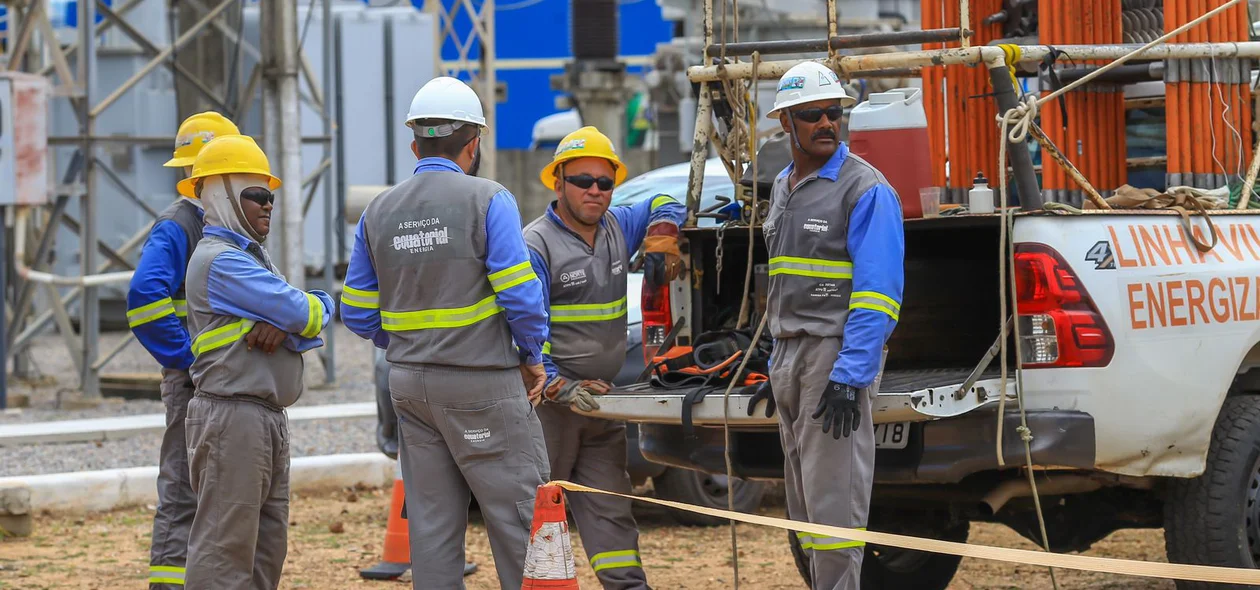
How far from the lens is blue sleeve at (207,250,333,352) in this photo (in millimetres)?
5293

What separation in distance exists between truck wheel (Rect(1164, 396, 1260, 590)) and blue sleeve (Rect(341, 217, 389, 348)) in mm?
2744

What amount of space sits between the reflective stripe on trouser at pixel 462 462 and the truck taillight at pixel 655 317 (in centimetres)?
126

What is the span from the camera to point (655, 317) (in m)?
6.50

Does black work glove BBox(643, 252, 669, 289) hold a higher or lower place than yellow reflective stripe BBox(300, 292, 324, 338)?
higher

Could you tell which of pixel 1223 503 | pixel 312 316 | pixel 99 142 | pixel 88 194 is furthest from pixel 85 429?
pixel 1223 503

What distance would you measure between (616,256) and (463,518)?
4.61ft

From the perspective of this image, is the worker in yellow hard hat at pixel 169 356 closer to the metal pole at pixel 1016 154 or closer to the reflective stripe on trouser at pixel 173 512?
the reflective stripe on trouser at pixel 173 512

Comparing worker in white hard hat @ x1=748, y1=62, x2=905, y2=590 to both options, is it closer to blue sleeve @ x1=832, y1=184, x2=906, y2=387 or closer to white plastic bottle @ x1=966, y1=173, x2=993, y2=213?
blue sleeve @ x1=832, y1=184, x2=906, y2=387

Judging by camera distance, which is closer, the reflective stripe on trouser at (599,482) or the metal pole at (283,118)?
the reflective stripe on trouser at (599,482)

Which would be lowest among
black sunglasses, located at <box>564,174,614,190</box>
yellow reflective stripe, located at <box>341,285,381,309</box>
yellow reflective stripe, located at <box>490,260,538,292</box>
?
yellow reflective stripe, located at <box>341,285,381,309</box>

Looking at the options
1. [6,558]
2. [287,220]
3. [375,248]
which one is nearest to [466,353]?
[375,248]

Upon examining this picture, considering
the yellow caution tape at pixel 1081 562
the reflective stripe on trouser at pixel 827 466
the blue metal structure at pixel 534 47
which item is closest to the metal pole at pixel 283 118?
the reflective stripe on trouser at pixel 827 466

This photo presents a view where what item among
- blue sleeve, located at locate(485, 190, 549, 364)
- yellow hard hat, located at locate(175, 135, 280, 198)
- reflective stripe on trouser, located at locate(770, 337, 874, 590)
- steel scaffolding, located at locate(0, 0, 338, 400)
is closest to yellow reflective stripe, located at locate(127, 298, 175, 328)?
yellow hard hat, located at locate(175, 135, 280, 198)

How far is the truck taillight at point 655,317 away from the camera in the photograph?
644cm
